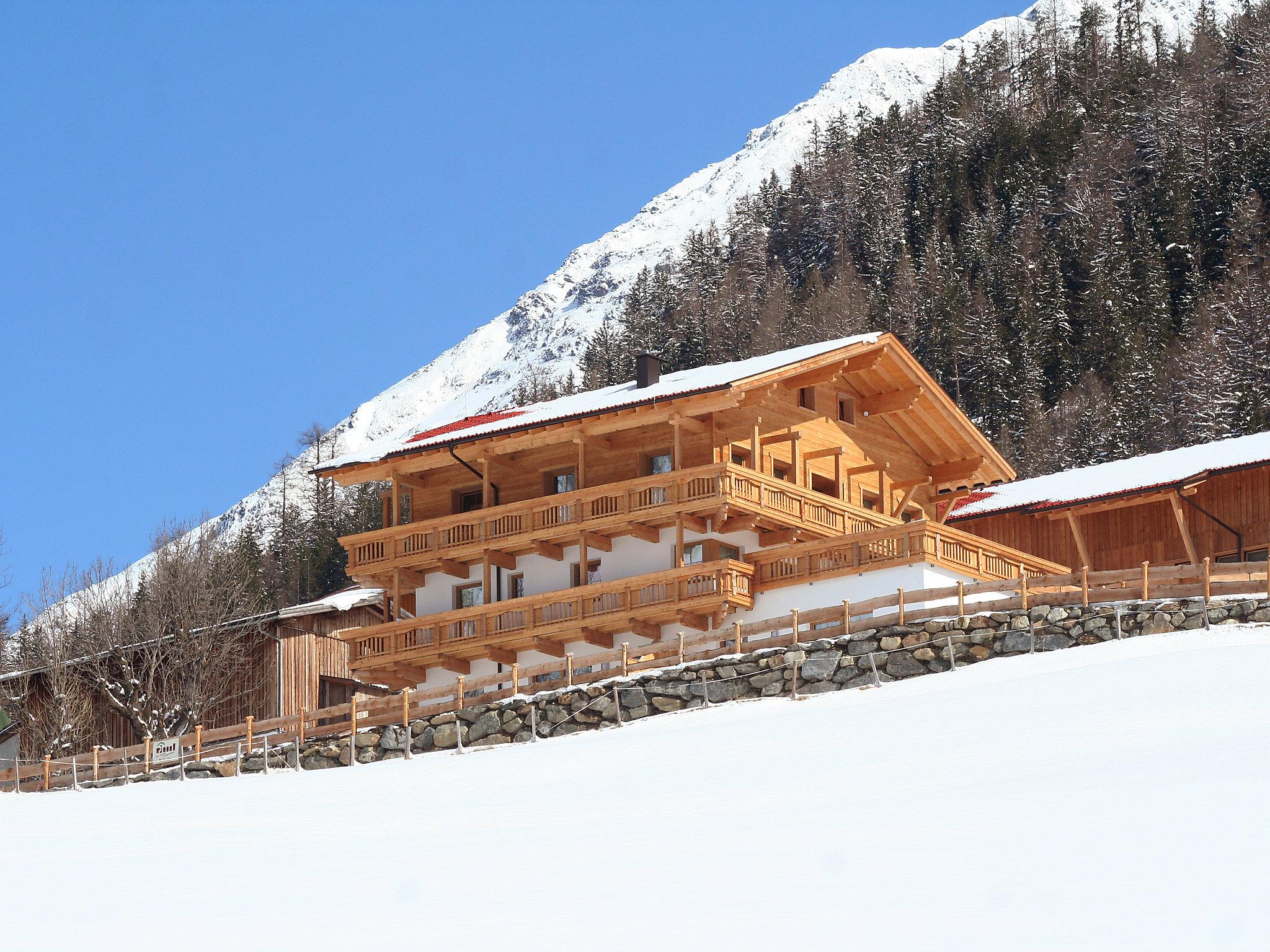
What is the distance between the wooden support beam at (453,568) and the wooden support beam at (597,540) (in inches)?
139

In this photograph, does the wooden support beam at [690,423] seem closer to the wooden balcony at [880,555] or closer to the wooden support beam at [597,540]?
the wooden support beam at [597,540]

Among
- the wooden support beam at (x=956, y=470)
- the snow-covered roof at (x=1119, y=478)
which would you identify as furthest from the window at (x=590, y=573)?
the snow-covered roof at (x=1119, y=478)

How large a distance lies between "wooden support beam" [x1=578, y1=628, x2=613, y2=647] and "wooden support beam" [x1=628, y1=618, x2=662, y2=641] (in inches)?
25.1

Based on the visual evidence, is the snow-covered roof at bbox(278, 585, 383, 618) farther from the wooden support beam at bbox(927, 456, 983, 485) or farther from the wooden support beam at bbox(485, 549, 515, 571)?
the wooden support beam at bbox(927, 456, 983, 485)

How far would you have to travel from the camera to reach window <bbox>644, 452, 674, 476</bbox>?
1588 inches

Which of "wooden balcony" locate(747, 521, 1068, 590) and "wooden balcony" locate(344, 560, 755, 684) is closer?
"wooden balcony" locate(747, 521, 1068, 590)

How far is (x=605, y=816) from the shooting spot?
2356 cm

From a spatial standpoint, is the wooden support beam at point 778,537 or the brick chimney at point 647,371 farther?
the brick chimney at point 647,371

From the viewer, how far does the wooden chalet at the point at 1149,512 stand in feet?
135

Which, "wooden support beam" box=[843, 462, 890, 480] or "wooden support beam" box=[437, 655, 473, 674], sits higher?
A: "wooden support beam" box=[843, 462, 890, 480]

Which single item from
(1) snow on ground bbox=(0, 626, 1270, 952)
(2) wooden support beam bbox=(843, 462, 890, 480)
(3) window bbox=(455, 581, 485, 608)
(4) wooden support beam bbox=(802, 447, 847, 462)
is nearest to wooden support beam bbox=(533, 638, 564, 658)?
(3) window bbox=(455, 581, 485, 608)

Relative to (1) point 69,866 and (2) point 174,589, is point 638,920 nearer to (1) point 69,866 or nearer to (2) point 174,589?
(1) point 69,866

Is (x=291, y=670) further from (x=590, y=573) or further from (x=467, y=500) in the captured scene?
(x=590, y=573)

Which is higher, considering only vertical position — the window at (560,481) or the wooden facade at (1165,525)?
the window at (560,481)
